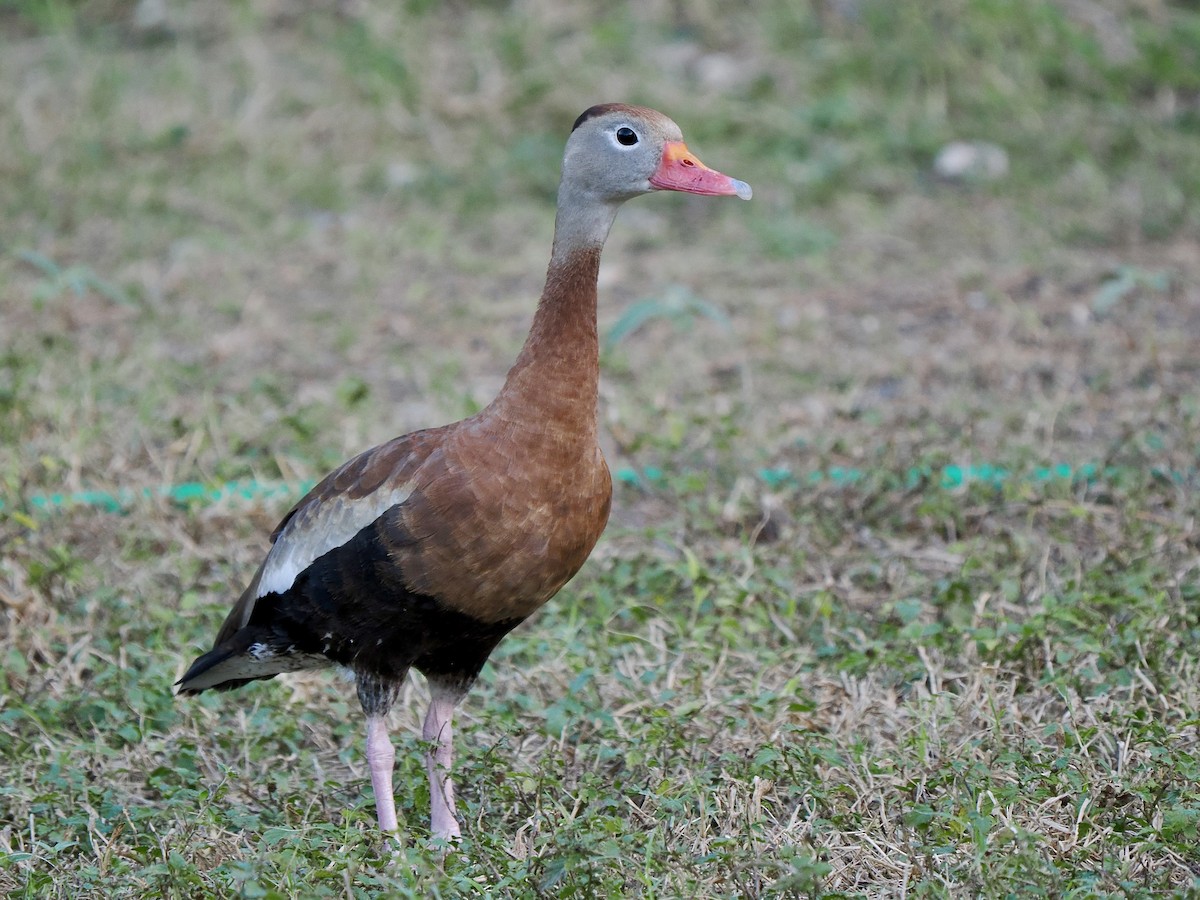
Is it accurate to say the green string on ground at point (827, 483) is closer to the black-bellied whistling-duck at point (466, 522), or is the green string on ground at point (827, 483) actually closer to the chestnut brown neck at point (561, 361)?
the black-bellied whistling-duck at point (466, 522)

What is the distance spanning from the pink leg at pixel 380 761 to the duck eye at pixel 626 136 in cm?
147

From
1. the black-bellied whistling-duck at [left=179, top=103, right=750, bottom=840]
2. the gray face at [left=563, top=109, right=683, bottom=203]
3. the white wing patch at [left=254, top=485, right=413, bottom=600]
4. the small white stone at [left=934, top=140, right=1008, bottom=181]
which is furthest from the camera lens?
the small white stone at [left=934, top=140, right=1008, bottom=181]

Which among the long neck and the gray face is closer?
the long neck

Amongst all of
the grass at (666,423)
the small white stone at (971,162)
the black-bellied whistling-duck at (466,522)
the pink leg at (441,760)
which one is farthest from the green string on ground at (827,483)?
the small white stone at (971,162)

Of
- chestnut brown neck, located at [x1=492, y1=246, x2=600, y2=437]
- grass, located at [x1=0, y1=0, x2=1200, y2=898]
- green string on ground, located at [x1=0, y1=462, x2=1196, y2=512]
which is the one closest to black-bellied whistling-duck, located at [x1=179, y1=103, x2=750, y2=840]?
chestnut brown neck, located at [x1=492, y1=246, x2=600, y2=437]

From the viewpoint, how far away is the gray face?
137 inches

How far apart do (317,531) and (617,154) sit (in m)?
1.13

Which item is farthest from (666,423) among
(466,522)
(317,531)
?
(466,522)

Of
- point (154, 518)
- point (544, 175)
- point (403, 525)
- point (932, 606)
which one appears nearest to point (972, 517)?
point (932, 606)

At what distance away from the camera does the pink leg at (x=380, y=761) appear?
136 inches

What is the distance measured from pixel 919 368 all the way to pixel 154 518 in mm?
3198

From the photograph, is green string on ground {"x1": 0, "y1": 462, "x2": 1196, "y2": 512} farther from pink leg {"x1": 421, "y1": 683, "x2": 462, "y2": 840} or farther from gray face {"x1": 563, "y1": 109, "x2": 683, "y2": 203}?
gray face {"x1": 563, "y1": 109, "x2": 683, "y2": 203}

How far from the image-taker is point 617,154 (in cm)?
348

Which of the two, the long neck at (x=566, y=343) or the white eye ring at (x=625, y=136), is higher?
the white eye ring at (x=625, y=136)
